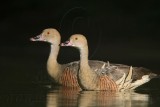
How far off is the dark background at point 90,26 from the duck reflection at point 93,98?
6.50 m

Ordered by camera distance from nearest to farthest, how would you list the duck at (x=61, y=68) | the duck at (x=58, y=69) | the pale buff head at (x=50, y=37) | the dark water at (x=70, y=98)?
the dark water at (x=70, y=98), the duck at (x=61, y=68), the duck at (x=58, y=69), the pale buff head at (x=50, y=37)

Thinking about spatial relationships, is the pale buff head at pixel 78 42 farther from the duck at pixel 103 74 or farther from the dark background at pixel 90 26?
the dark background at pixel 90 26

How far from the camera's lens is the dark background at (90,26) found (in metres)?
26.8

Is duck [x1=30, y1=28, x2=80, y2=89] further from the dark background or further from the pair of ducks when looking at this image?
the dark background

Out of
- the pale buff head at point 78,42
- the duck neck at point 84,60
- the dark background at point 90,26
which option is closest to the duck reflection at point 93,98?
the duck neck at point 84,60

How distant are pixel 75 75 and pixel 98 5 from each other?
1203 centimetres

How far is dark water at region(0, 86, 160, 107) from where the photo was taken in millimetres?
16625

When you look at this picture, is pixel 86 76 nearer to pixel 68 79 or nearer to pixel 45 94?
pixel 68 79

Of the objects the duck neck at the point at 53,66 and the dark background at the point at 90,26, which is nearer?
the duck neck at the point at 53,66

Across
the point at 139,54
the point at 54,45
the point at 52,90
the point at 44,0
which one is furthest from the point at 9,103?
the point at 44,0

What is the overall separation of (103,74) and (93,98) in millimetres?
1580

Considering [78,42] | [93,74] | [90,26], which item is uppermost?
[90,26]

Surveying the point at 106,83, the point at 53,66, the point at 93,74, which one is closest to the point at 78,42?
the point at 93,74

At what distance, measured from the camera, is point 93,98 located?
17.6 m
